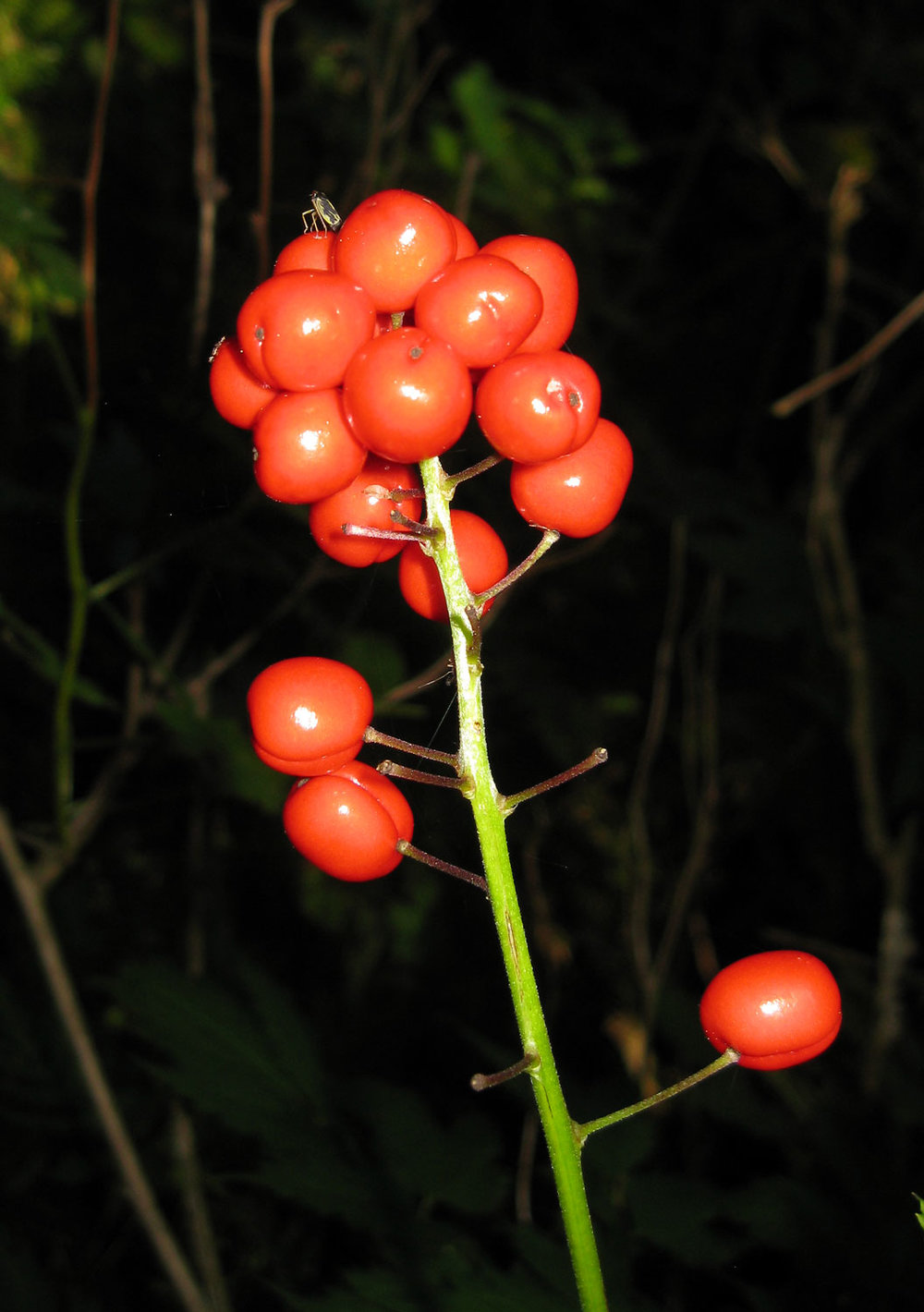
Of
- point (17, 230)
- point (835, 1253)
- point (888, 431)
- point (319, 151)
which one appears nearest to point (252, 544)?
point (17, 230)

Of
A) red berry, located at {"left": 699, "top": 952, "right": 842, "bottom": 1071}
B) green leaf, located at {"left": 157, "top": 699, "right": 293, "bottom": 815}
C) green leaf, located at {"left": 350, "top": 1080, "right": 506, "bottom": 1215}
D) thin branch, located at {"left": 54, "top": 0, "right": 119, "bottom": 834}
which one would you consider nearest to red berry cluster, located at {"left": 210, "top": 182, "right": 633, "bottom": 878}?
red berry, located at {"left": 699, "top": 952, "right": 842, "bottom": 1071}

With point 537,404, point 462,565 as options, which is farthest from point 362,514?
point 537,404

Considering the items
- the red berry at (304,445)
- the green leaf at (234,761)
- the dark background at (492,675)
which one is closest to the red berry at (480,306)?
the red berry at (304,445)

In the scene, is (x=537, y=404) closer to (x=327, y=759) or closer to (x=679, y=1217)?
(x=327, y=759)

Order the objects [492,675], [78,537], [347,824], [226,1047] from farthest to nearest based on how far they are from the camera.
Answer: [492,675] → [78,537] → [226,1047] → [347,824]

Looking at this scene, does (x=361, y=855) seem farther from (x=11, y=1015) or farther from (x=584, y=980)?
(x=584, y=980)

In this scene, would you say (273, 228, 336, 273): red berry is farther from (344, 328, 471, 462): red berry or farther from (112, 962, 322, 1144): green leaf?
(112, 962, 322, 1144): green leaf

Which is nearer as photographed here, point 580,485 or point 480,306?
point 480,306
